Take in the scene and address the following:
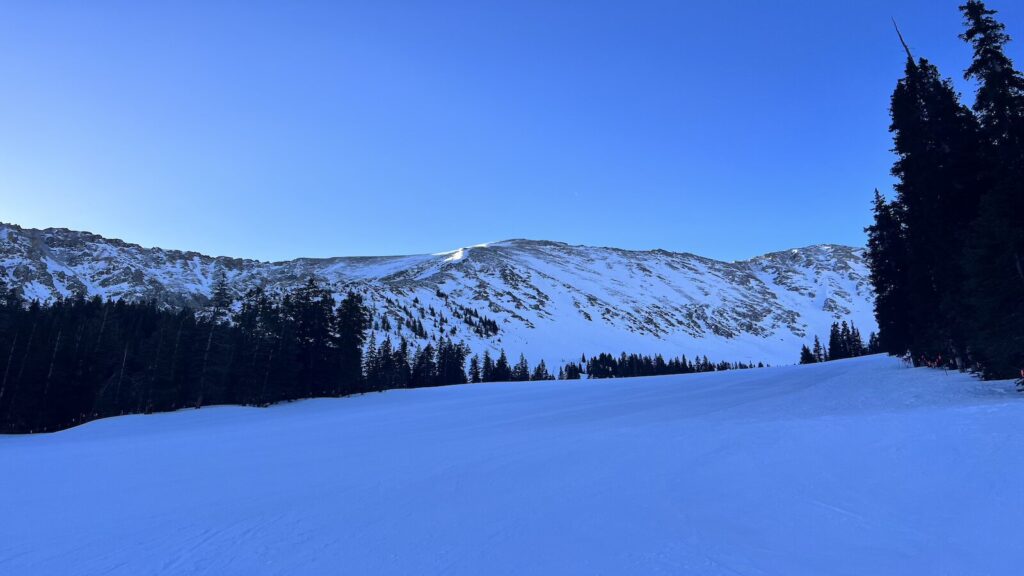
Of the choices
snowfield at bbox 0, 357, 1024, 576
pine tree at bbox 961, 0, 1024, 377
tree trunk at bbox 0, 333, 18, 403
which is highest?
pine tree at bbox 961, 0, 1024, 377

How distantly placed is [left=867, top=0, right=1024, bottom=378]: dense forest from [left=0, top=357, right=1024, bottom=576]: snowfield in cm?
402

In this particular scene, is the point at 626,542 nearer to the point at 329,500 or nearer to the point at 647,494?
the point at 647,494

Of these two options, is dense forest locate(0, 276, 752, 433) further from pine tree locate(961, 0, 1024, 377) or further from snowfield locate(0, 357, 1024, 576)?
pine tree locate(961, 0, 1024, 377)

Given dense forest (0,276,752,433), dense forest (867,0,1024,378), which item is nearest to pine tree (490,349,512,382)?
dense forest (0,276,752,433)

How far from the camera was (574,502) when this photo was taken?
333 inches

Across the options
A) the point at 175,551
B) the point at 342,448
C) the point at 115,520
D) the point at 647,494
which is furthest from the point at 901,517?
the point at 342,448

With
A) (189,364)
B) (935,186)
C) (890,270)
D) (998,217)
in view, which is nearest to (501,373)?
(189,364)

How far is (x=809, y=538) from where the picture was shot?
20.5 feet

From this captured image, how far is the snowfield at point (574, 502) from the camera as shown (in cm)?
604

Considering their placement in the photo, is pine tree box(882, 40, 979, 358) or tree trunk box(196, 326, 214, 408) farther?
tree trunk box(196, 326, 214, 408)

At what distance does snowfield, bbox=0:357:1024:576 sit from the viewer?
6.04m

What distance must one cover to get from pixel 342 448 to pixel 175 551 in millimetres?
9558

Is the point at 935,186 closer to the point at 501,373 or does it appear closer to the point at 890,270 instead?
the point at 890,270

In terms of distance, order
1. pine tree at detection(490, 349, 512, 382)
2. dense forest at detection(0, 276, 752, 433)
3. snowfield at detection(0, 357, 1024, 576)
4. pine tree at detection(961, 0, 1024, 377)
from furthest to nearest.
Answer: pine tree at detection(490, 349, 512, 382), dense forest at detection(0, 276, 752, 433), pine tree at detection(961, 0, 1024, 377), snowfield at detection(0, 357, 1024, 576)
